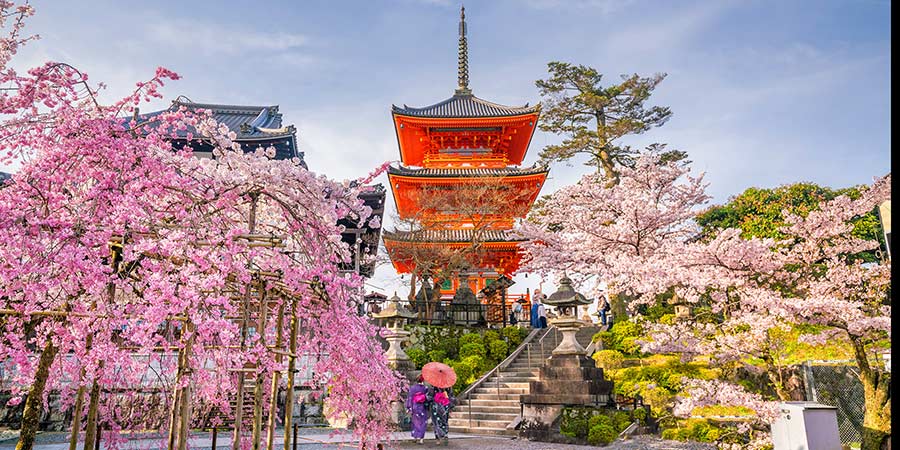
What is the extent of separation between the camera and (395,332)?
15.9 m

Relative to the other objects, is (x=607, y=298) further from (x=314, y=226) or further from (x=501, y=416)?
(x=314, y=226)

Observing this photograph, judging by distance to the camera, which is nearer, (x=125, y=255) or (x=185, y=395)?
(x=125, y=255)

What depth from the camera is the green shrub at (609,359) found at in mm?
15750

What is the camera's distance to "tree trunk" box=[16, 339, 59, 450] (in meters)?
4.11

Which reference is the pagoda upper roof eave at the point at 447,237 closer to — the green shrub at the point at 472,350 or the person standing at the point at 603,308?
the person standing at the point at 603,308

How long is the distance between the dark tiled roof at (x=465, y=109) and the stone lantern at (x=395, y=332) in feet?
45.9

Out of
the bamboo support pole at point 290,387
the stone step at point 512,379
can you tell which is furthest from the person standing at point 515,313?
the bamboo support pole at point 290,387

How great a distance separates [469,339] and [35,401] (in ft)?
52.5

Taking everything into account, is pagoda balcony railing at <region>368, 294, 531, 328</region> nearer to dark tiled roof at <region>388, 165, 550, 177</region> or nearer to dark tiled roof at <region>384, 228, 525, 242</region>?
dark tiled roof at <region>384, 228, 525, 242</region>

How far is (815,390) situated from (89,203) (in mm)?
15674

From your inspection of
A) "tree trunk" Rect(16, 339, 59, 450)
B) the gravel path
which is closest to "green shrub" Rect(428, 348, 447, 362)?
the gravel path

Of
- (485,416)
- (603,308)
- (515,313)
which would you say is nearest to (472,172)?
(515,313)

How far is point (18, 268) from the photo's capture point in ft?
11.2

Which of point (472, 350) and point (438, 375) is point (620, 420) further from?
point (472, 350)
